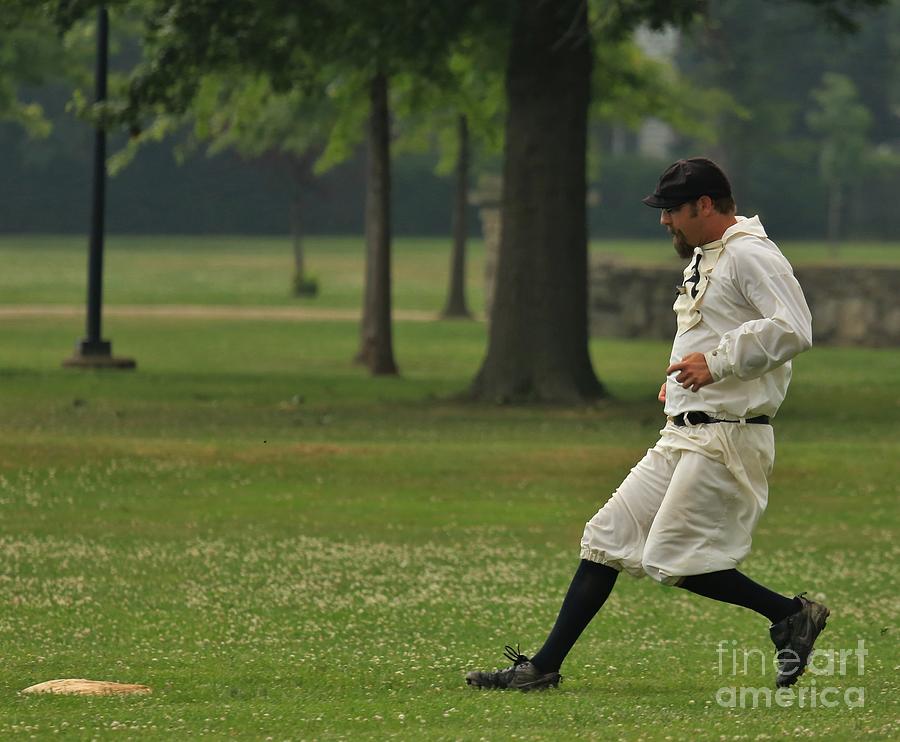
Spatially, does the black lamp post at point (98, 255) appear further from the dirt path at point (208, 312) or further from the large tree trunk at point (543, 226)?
the dirt path at point (208, 312)

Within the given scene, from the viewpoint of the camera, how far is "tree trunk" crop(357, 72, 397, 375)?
24812 mm

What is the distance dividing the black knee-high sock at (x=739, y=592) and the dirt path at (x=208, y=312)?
31883 millimetres

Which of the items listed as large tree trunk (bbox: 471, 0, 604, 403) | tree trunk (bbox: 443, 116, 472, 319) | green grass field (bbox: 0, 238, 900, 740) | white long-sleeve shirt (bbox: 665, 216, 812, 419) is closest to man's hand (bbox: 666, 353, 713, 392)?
white long-sleeve shirt (bbox: 665, 216, 812, 419)

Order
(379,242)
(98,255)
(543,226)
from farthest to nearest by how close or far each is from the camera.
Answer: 1. (379,242)
2. (98,255)
3. (543,226)

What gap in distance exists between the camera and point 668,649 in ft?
27.0

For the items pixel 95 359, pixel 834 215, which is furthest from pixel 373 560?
pixel 834 215

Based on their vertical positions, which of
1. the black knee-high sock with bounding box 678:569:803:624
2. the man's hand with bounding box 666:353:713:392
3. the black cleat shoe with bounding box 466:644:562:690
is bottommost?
the black cleat shoe with bounding box 466:644:562:690

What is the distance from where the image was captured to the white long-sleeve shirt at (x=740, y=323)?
625 cm

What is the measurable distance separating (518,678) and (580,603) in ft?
1.22

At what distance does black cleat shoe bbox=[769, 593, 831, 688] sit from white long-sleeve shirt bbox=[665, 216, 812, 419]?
0.73m

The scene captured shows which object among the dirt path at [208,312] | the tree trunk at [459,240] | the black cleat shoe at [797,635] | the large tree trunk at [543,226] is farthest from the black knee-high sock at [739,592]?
the dirt path at [208,312]

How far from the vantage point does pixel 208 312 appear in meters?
40.6

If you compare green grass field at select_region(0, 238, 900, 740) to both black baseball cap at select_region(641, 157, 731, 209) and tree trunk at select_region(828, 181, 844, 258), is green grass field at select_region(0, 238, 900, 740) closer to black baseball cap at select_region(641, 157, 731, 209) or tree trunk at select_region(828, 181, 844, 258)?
black baseball cap at select_region(641, 157, 731, 209)

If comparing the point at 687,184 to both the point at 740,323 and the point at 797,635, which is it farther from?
the point at 797,635
